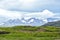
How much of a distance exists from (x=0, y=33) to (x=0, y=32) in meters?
0.62

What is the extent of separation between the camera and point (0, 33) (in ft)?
363

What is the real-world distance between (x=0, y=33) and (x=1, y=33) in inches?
22.8

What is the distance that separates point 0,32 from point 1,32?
0.70 m

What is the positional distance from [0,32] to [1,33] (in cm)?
80

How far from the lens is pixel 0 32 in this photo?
364 ft

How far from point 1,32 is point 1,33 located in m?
0.77

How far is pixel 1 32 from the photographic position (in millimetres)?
111500

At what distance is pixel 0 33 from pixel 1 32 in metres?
1.05
